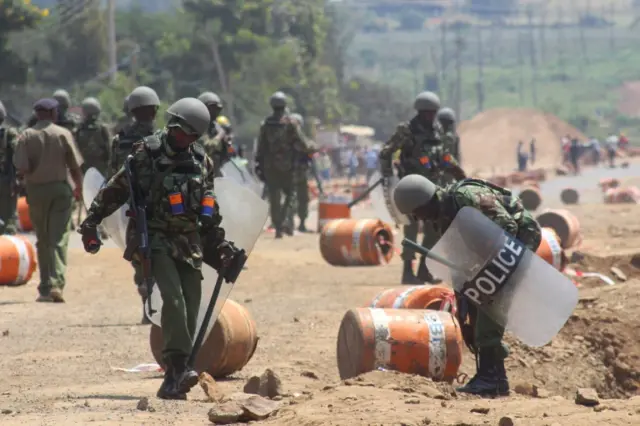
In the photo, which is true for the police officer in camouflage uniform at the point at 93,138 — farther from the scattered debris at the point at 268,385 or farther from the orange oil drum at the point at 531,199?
the orange oil drum at the point at 531,199

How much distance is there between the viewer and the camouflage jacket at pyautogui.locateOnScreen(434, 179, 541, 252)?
29.6 feet

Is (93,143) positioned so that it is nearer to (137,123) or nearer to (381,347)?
(137,123)

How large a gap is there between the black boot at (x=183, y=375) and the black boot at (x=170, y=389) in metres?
0.02

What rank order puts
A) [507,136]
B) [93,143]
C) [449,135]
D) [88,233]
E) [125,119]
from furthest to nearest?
[507,136], [125,119], [93,143], [449,135], [88,233]

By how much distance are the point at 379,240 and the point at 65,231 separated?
529 cm

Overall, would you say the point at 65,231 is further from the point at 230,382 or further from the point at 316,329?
the point at 230,382

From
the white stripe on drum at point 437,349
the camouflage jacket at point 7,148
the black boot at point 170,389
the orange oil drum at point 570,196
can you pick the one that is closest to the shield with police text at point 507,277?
the white stripe on drum at point 437,349

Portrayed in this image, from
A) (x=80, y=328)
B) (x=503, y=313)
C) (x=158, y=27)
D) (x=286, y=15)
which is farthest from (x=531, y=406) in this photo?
(x=286, y=15)

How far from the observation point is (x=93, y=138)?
62.2 feet

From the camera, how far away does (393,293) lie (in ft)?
36.4

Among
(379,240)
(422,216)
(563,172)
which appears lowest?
(563,172)

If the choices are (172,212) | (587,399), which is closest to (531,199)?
(172,212)

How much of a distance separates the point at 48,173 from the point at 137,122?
7.75 ft

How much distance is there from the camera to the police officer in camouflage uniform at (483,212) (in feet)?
29.6
